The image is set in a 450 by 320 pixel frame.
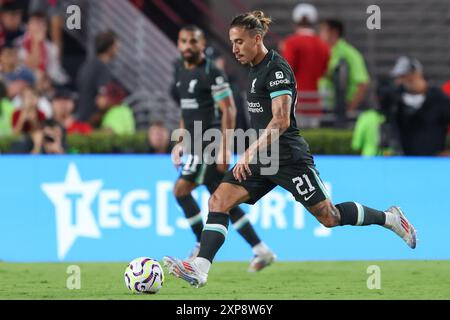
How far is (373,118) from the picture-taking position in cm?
1552

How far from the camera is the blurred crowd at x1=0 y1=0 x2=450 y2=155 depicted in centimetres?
1516

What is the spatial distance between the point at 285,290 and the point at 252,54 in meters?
2.22

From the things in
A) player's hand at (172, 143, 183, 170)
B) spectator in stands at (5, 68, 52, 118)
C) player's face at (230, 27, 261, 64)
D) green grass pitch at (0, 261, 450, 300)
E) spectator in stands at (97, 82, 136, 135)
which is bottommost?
green grass pitch at (0, 261, 450, 300)

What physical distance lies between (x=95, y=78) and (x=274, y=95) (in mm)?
7621

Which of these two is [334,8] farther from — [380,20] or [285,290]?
[285,290]

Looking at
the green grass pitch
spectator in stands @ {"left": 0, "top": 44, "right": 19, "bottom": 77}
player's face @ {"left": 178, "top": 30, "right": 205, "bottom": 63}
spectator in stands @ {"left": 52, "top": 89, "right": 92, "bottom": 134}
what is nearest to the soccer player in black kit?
the green grass pitch

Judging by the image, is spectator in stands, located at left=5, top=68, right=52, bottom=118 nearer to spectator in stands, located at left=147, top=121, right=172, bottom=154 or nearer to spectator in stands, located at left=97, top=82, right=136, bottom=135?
spectator in stands, located at left=97, top=82, right=136, bottom=135

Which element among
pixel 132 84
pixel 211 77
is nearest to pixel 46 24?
pixel 132 84

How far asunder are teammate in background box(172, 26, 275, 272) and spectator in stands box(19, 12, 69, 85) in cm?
591

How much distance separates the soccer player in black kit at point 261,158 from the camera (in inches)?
394

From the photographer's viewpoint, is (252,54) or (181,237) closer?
(252,54)

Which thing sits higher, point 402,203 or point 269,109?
point 269,109

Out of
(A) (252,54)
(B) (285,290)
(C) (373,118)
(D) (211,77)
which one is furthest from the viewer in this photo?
(C) (373,118)

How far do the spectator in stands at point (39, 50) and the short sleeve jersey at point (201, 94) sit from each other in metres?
6.05
